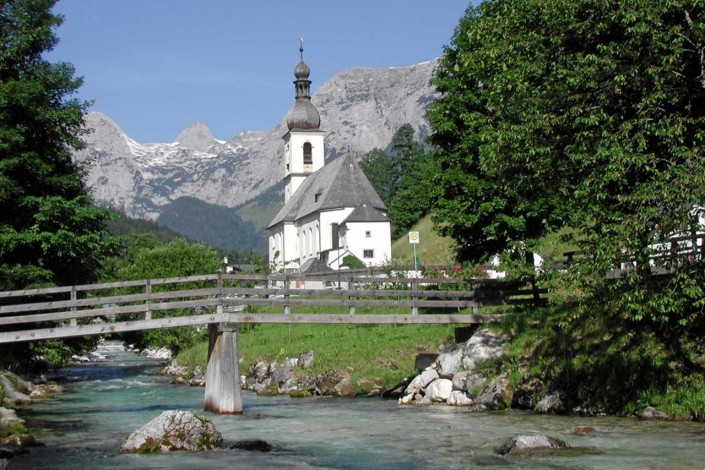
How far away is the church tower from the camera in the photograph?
12121 centimetres

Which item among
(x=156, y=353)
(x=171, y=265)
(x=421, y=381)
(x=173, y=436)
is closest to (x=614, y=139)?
(x=173, y=436)

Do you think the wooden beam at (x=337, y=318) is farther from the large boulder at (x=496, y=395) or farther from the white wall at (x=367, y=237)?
the white wall at (x=367, y=237)

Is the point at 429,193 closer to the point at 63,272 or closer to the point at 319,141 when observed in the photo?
the point at 63,272

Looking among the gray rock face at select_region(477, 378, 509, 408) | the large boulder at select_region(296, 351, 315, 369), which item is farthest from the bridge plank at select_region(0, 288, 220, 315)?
the large boulder at select_region(296, 351, 315, 369)

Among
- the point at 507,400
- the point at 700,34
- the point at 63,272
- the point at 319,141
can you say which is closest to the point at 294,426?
the point at 507,400

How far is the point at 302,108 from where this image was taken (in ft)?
401

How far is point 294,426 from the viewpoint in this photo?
22.6 m

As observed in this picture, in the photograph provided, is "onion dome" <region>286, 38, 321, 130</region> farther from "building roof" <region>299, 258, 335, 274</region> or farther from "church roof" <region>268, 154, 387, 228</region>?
"building roof" <region>299, 258, 335, 274</region>

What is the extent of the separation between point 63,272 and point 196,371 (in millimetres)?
11687

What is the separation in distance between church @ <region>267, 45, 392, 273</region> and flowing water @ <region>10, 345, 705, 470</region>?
5172 centimetres

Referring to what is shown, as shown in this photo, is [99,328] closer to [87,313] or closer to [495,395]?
[87,313]

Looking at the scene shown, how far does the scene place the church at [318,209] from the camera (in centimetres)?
9666

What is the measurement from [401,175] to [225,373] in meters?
125

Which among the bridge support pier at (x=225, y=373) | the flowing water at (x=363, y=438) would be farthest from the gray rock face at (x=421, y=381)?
the bridge support pier at (x=225, y=373)
